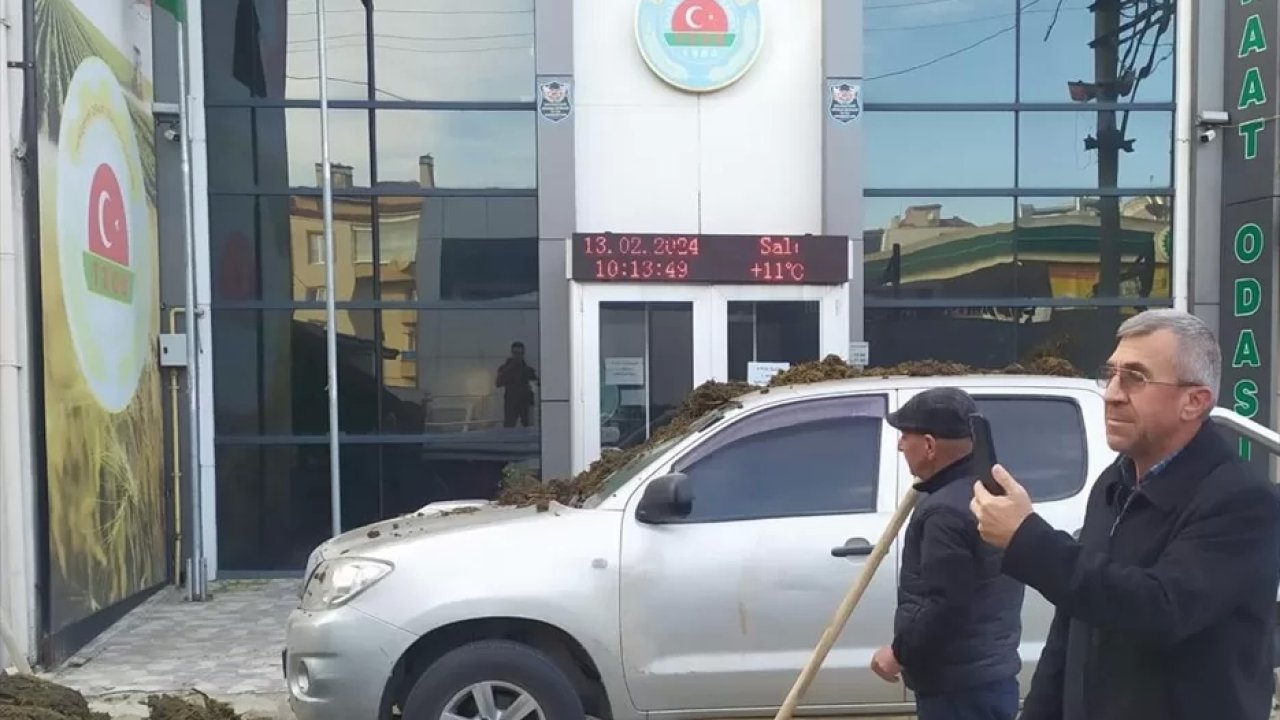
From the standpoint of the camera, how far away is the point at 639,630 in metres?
4.32

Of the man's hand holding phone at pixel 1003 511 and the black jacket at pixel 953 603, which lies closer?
the man's hand holding phone at pixel 1003 511

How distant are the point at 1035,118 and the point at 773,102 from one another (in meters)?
2.59

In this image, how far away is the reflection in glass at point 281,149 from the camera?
9.27m

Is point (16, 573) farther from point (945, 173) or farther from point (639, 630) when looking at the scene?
point (945, 173)

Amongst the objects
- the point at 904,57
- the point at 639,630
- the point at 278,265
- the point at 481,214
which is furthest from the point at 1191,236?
the point at 278,265

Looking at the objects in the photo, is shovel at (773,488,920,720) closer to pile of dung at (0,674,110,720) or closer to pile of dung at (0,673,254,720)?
pile of dung at (0,673,254,720)

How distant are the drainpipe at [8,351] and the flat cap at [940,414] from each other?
547 centimetres

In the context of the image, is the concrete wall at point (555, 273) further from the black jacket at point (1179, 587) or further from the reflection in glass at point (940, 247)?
the black jacket at point (1179, 587)

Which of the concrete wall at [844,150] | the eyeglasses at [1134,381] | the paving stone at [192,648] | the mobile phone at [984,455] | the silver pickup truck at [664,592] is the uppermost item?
the concrete wall at [844,150]

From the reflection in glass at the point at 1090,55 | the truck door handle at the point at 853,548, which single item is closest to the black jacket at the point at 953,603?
the truck door handle at the point at 853,548

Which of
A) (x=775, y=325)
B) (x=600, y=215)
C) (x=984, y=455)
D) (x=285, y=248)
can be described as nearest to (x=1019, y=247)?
(x=775, y=325)

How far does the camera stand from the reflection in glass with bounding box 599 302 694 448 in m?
8.91

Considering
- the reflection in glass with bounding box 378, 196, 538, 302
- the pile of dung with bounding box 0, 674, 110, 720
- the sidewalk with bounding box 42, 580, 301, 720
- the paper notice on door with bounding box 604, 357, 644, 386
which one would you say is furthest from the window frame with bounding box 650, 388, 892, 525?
the reflection in glass with bounding box 378, 196, 538, 302

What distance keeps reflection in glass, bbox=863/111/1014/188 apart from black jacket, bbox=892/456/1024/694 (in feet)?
23.9
